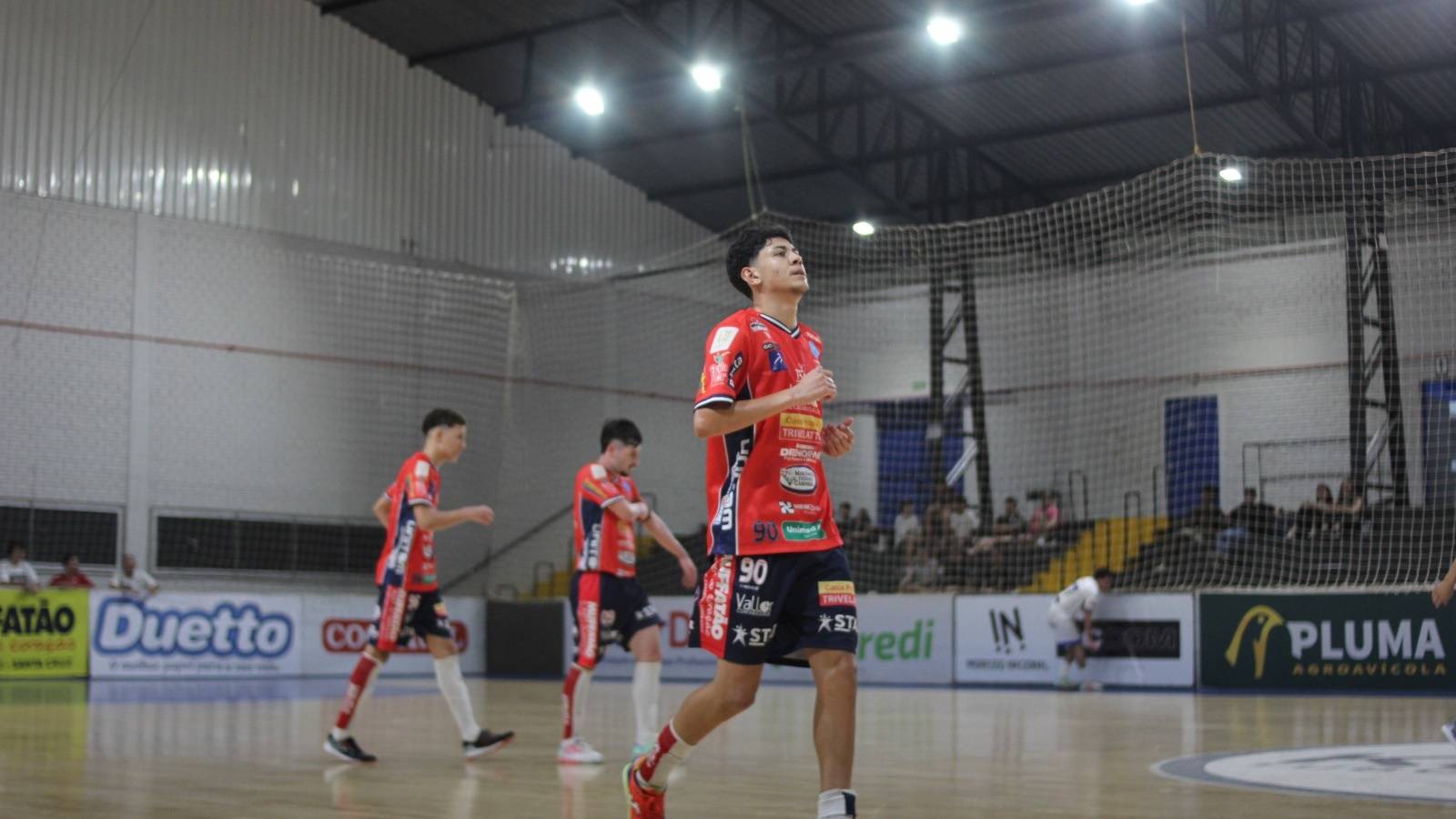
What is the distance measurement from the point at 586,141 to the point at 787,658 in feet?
81.2

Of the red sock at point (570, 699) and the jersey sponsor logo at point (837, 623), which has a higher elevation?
the jersey sponsor logo at point (837, 623)

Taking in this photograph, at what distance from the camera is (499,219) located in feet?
93.0

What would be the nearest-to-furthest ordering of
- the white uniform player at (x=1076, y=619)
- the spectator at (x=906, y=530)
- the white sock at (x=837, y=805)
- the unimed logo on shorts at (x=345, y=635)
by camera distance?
the white sock at (x=837, y=805) → the white uniform player at (x=1076, y=619) → the spectator at (x=906, y=530) → the unimed logo on shorts at (x=345, y=635)

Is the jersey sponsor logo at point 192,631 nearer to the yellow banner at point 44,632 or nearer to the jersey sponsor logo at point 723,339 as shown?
the yellow banner at point 44,632

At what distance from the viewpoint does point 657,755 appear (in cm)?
516

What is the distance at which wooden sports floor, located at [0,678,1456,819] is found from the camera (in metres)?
6.44

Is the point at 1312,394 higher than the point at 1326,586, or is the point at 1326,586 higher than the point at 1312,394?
the point at 1312,394

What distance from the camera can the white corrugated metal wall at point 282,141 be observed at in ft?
74.9

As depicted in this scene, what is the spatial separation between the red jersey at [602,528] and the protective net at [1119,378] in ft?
32.8

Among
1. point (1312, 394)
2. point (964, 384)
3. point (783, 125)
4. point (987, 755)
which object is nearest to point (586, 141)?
point (783, 125)

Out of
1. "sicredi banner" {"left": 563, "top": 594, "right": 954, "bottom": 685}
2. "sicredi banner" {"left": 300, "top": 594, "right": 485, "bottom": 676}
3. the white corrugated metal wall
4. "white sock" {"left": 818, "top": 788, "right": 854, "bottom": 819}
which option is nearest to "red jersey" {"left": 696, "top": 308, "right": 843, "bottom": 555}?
"white sock" {"left": 818, "top": 788, "right": 854, "bottom": 819}

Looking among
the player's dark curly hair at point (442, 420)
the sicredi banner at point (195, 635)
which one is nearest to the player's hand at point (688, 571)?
the player's dark curly hair at point (442, 420)

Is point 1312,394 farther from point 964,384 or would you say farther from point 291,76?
point 291,76

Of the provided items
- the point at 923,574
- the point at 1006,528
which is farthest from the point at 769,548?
the point at 1006,528
